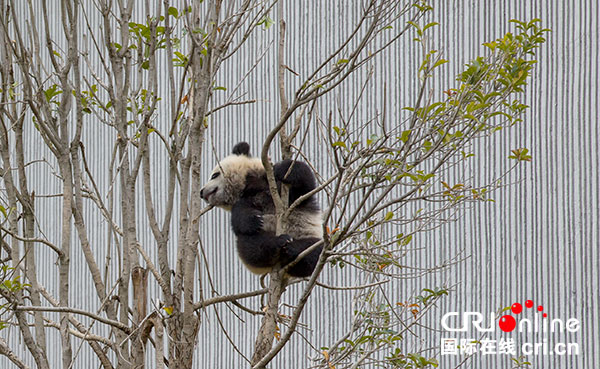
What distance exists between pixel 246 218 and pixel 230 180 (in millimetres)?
258

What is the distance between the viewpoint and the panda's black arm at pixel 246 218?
2822 millimetres

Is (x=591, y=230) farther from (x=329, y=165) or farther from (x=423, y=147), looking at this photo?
(x=423, y=147)

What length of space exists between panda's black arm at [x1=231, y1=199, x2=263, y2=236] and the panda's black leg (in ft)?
0.73

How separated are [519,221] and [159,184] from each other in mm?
2064

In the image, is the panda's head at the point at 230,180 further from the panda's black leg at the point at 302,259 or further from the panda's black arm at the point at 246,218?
the panda's black leg at the point at 302,259

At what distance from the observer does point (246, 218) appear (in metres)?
2.86

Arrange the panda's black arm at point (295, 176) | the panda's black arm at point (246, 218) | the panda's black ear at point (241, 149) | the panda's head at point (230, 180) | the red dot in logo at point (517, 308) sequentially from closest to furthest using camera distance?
1. the panda's black arm at point (295, 176)
2. the panda's black arm at point (246, 218)
3. the panda's head at point (230, 180)
4. the panda's black ear at point (241, 149)
5. the red dot in logo at point (517, 308)

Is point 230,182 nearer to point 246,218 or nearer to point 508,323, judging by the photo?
point 246,218

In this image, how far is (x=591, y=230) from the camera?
3.33 m

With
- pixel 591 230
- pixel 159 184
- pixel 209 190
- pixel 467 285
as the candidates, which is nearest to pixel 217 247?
pixel 159 184

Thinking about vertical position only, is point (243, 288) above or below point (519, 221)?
below

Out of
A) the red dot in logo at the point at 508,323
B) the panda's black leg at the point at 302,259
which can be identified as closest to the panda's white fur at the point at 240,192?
the panda's black leg at the point at 302,259

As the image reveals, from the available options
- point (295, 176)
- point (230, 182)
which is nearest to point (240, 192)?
point (230, 182)

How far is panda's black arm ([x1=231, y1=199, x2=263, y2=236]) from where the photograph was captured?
282 centimetres
